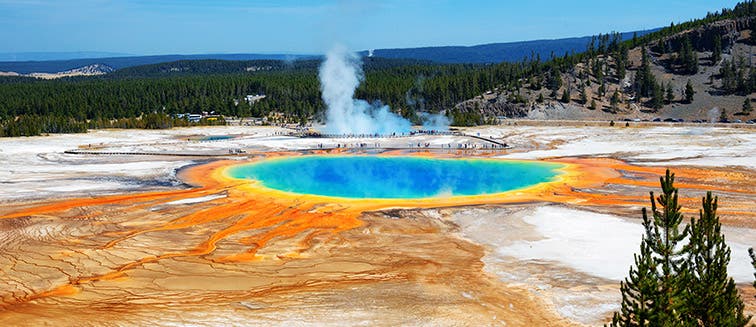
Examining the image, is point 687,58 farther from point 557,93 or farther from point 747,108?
point 557,93

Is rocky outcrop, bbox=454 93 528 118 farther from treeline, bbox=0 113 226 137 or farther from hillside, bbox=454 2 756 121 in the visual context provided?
treeline, bbox=0 113 226 137

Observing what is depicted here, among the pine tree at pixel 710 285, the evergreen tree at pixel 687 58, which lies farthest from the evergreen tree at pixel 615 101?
the pine tree at pixel 710 285

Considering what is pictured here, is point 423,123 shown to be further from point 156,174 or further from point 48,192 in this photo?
point 48,192

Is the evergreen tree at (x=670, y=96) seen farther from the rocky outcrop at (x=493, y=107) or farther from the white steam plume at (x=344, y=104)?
the white steam plume at (x=344, y=104)

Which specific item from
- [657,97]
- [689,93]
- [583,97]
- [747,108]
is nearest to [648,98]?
[657,97]

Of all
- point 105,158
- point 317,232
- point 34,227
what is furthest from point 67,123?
point 317,232

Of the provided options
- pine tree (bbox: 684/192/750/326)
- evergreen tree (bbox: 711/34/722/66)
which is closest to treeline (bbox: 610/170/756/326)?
pine tree (bbox: 684/192/750/326)
